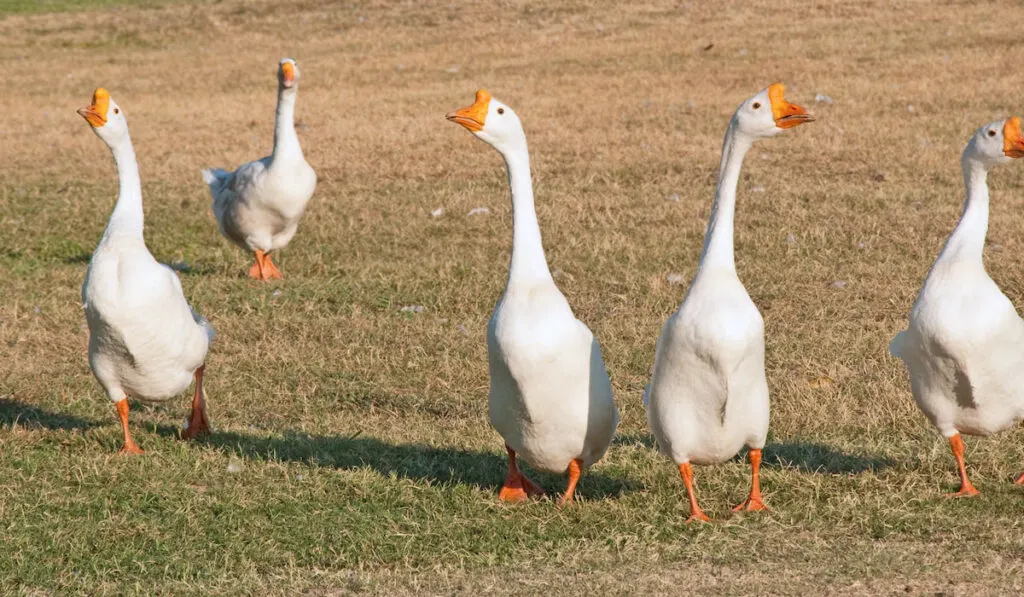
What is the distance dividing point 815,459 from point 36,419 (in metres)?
4.30

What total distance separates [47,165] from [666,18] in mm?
13436

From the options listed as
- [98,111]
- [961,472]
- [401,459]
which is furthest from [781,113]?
[98,111]

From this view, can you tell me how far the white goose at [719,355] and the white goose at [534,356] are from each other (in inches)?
11.2

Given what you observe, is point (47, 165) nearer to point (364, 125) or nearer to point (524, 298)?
point (364, 125)

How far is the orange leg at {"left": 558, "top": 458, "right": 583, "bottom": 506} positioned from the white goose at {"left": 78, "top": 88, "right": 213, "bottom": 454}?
219 cm

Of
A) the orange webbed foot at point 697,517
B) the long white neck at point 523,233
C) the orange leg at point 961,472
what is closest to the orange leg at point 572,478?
the orange webbed foot at point 697,517

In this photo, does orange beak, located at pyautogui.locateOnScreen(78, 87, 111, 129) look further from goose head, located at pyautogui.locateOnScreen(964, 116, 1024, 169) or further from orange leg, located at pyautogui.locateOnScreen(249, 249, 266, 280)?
goose head, located at pyautogui.locateOnScreen(964, 116, 1024, 169)

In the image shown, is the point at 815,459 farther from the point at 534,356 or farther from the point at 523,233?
the point at 523,233

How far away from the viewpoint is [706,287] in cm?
511

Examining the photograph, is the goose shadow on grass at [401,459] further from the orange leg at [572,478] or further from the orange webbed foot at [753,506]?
the orange webbed foot at [753,506]

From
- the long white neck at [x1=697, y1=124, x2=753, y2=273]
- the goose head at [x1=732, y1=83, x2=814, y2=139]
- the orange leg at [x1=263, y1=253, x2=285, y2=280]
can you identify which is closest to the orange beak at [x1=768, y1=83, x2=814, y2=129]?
the goose head at [x1=732, y1=83, x2=814, y2=139]

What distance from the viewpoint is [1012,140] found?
18.5 feet

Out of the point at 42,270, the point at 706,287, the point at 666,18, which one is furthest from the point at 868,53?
the point at 706,287

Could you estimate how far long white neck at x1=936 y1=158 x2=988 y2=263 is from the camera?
553 cm
